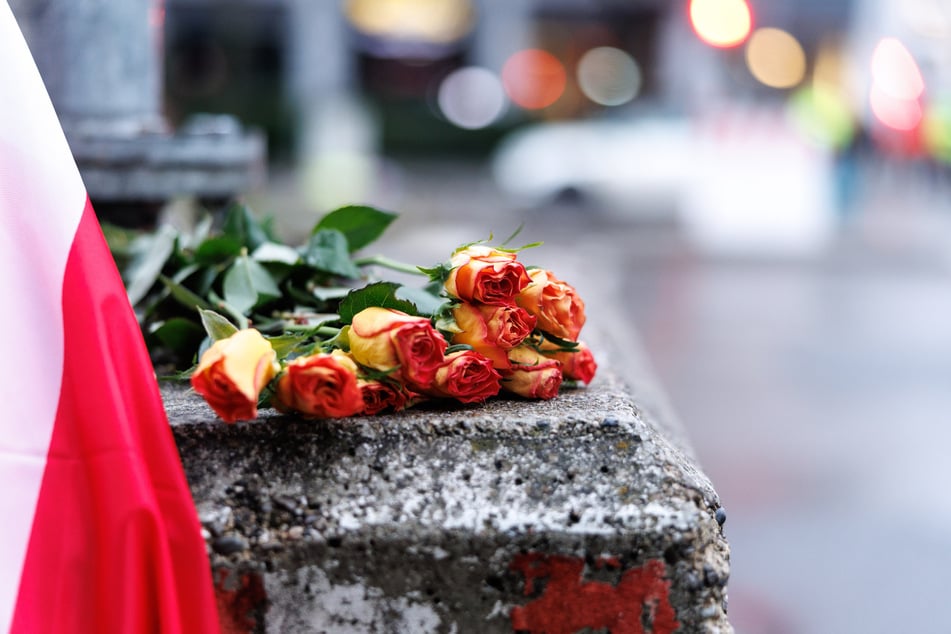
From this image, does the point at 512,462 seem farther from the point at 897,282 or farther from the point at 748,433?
the point at 897,282

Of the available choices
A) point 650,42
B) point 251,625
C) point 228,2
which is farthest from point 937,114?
point 251,625

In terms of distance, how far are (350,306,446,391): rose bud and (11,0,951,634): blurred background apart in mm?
1346

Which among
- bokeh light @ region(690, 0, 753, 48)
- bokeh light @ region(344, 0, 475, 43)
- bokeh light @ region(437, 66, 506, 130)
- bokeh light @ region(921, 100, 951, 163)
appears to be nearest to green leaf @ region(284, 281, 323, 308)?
bokeh light @ region(690, 0, 753, 48)

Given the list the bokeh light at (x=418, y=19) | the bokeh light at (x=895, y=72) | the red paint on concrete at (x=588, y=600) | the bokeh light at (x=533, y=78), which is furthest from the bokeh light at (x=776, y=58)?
the red paint on concrete at (x=588, y=600)

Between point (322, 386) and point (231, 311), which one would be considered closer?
point (322, 386)

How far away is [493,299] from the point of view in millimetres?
1393

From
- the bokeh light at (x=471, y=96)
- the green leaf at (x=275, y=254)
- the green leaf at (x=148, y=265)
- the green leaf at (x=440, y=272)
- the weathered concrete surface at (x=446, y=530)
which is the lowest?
the bokeh light at (x=471, y=96)

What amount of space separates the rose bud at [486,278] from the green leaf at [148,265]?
2.51 ft

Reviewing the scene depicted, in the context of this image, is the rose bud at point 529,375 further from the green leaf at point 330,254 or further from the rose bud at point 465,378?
the green leaf at point 330,254

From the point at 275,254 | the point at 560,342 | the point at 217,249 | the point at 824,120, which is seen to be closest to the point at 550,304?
the point at 560,342

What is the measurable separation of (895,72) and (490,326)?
1970cm

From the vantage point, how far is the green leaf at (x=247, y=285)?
1.74 meters

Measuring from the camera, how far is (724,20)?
10.4 m

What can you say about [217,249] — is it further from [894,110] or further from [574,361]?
[894,110]
